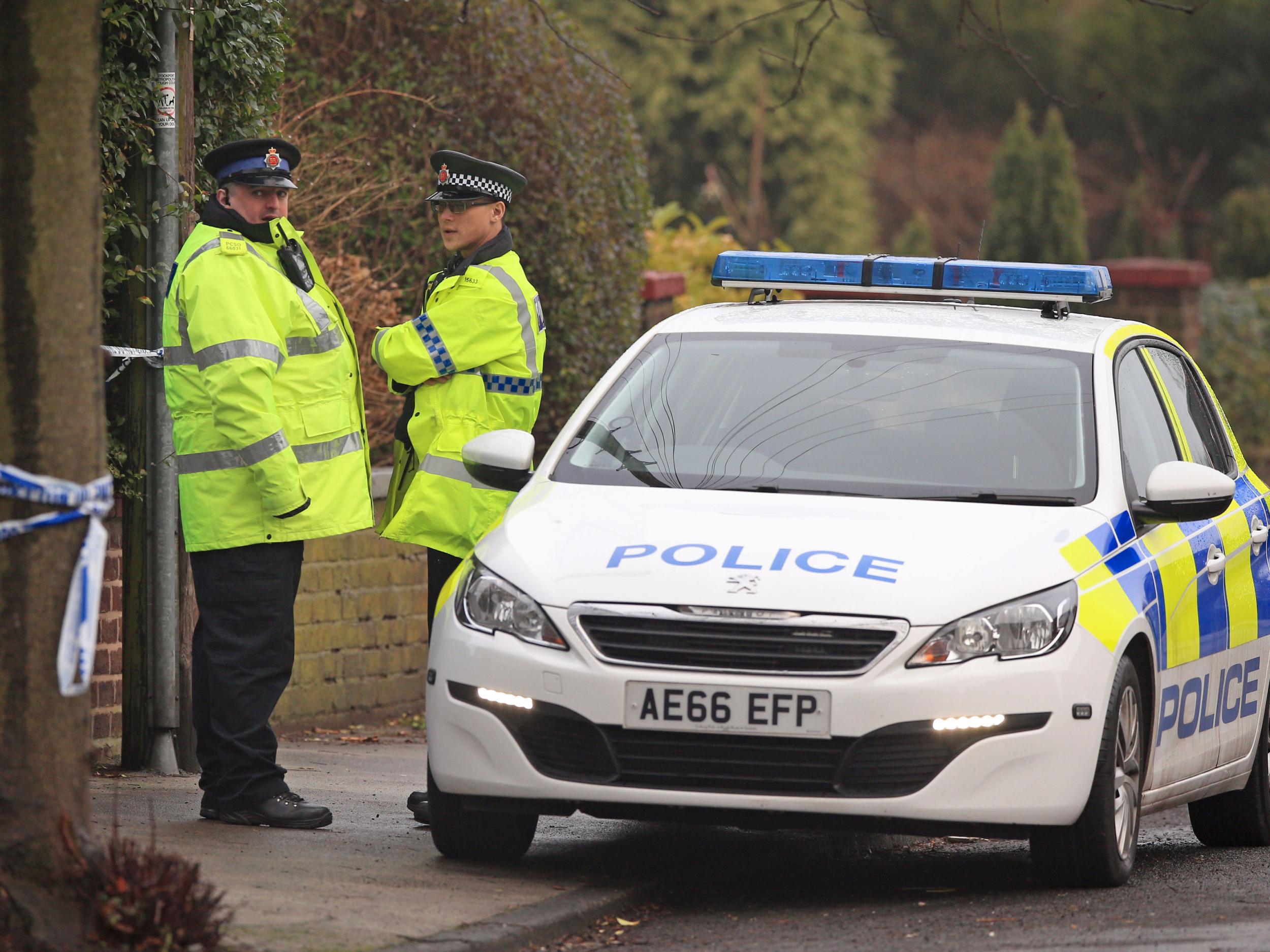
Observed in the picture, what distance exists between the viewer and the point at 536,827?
21.9ft

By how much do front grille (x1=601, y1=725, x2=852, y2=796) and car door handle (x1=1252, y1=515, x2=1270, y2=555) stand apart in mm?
2338

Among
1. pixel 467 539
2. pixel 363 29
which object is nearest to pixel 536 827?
pixel 467 539

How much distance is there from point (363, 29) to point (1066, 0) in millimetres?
49678

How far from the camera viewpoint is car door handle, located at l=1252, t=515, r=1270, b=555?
7.00 metres

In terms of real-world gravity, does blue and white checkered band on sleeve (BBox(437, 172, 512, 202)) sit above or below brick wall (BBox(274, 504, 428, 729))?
above

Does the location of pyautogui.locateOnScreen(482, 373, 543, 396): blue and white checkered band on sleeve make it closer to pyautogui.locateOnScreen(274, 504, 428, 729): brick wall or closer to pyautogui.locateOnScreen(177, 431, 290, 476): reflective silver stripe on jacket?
pyautogui.locateOnScreen(177, 431, 290, 476): reflective silver stripe on jacket

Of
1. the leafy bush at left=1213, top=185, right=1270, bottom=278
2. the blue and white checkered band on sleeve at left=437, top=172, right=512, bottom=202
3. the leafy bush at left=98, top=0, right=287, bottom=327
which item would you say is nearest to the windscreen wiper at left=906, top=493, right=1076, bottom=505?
the blue and white checkered band on sleeve at left=437, top=172, right=512, bottom=202

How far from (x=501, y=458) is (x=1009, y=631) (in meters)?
1.63

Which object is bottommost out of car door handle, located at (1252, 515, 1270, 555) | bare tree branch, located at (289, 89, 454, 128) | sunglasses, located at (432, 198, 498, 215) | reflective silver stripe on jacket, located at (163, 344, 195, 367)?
car door handle, located at (1252, 515, 1270, 555)

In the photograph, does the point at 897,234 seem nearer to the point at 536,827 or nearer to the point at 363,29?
the point at 363,29

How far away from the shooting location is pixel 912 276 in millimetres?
7023

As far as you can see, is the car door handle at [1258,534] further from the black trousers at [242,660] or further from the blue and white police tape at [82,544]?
the blue and white police tape at [82,544]

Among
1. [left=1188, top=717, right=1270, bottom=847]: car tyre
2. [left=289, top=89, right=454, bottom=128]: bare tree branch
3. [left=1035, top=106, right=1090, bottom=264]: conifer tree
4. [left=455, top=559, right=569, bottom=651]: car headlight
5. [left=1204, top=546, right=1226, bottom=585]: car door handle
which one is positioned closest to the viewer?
[left=455, top=559, right=569, bottom=651]: car headlight

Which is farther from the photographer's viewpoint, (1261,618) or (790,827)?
(1261,618)
